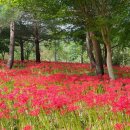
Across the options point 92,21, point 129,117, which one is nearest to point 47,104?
point 129,117

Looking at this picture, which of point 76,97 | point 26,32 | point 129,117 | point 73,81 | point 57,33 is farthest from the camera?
point 26,32

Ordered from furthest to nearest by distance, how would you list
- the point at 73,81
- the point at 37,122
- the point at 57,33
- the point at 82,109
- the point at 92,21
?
the point at 57,33 → the point at 92,21 → the point at 73,81 → the point at 82,109 → the point at 37,122

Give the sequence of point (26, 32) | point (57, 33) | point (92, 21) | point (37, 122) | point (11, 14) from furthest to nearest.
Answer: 1. point (26, 32)
2. point (11, 14)
3. point (57, 33)
4. point (92, 21)
5. point (37, 122)

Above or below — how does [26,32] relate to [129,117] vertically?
above

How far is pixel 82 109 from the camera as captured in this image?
9938 mm

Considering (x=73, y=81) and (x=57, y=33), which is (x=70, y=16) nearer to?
(x=57, y=33)

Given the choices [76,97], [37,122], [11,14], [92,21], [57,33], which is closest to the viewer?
[37,122]

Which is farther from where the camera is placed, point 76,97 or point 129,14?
point 129,14

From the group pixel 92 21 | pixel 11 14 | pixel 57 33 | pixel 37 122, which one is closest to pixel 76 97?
pixel 37 122

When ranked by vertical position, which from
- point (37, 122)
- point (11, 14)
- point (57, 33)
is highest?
point (11, 14)

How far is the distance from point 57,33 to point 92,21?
10.0 ft

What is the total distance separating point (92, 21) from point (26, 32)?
1857cm

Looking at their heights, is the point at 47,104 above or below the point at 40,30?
below

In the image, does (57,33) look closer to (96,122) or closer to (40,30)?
(96,122)
